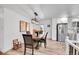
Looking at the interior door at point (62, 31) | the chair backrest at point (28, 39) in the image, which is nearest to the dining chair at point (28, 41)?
the chair backrest at point (28, 39)

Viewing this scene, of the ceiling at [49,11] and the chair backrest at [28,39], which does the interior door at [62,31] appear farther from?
the chair backrest at [28,39]

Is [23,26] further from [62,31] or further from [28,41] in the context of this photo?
[62,31]

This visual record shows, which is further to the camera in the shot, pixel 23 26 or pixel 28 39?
pixel 23 26

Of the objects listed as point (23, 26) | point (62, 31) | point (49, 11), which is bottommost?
point (62, 31)

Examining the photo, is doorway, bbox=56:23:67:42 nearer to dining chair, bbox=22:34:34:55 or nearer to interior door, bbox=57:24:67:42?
interior door, bbox=57:24:67:42

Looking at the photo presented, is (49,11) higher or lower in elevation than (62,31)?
higher

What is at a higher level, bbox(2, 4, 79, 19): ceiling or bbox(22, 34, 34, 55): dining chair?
bbox(2, 4, 79, 19): ceiling

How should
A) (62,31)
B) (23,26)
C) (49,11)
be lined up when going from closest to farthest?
(49,11) → (62,31) → (23,26)

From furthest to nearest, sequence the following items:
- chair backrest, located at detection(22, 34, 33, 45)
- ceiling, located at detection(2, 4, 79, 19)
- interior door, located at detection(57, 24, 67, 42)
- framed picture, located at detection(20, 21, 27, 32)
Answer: framed picture, located at detection(20, 21, 27, 32)
chair backrest, located at detection(22, 34, 33, 45)
interior door, located at detection(57, 24, 67, 42)
ceiling, located at detection(2, 4, 79, 19)

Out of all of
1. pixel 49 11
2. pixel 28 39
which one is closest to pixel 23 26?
pixel 28 39

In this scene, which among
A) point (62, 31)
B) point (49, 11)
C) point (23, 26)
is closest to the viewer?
point (49, 11)

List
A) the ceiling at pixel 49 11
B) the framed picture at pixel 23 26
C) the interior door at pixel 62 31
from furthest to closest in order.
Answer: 1. the framed picture at pixel 23 26
2. the interior door at pixel 62 31
3. the ceiling at pixel 49 11

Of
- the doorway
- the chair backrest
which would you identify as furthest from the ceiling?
the chair backrest
